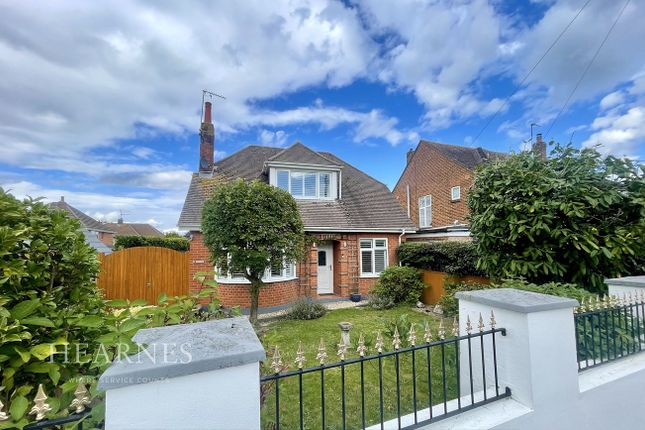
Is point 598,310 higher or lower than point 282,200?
lower

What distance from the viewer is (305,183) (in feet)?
41.3

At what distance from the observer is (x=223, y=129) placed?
1316 centimetres

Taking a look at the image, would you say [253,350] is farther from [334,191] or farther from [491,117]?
[491,117]

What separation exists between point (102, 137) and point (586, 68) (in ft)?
51.1

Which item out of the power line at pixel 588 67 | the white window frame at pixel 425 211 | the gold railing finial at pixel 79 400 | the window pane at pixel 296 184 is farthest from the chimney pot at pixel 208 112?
the white window frame at pixel 425 211

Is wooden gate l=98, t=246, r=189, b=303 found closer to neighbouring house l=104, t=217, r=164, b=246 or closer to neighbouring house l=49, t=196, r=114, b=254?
neighbouring house l=49, t=196, r=114, b=254

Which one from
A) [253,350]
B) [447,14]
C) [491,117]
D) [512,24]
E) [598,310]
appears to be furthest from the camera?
[491,117]

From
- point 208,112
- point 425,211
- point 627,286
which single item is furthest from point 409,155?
point 627,286

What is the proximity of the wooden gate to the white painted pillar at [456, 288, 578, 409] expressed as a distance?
9825 millimetres

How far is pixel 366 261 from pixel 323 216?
2.88 m

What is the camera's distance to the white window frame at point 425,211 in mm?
18155

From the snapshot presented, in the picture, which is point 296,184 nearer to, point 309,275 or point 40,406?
point 309,275

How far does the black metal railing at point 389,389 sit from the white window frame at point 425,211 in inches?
566

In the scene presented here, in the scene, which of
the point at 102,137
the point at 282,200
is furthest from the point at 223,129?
the point at 282,200
